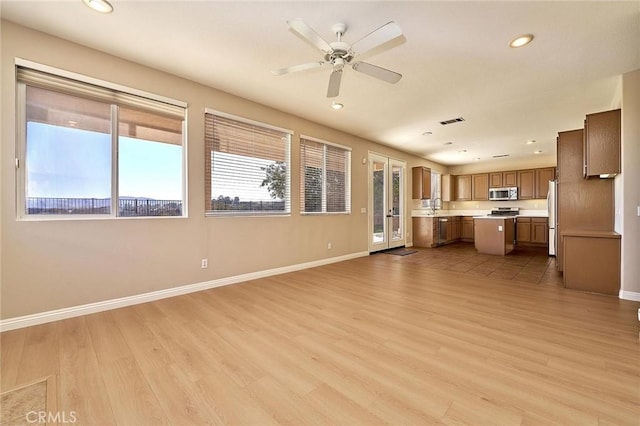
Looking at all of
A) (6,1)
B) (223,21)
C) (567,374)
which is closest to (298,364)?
(567,374)

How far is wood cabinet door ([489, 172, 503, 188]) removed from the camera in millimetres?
8680

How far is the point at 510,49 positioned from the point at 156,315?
4.52m

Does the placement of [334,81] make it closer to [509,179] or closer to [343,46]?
[343,46]

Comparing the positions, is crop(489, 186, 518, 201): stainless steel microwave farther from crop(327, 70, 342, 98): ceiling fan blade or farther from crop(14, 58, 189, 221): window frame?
crop(14, 58, 189, 221): window frame

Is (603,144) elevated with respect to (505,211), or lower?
elevated

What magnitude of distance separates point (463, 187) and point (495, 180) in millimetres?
974

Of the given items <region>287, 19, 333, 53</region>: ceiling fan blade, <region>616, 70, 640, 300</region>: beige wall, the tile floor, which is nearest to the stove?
the tile floor

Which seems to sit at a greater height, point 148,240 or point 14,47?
point 14,47

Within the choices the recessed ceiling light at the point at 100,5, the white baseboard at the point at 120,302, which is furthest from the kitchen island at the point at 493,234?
the recessed ceiling light at the point at 100,5

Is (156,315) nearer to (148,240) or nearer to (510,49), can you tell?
(148,240)

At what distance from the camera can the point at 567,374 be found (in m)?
1.73

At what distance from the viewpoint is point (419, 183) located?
7.90 meters

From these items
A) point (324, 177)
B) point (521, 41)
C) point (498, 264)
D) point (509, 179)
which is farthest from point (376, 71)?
point (509, 179)

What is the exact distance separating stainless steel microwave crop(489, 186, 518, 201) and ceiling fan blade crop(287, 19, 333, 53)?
27.5ft
